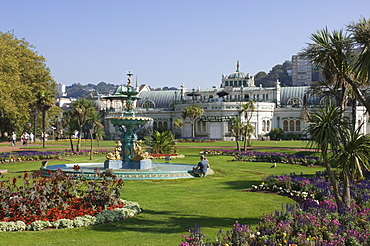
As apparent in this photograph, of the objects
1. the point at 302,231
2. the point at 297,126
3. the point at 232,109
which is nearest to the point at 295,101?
the point at 297,126

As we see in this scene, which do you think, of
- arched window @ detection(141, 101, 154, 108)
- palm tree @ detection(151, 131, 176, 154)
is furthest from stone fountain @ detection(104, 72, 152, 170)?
arched window @ detection(141, 101, 154, 108)

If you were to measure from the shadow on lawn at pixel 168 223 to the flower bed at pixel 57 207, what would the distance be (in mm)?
481

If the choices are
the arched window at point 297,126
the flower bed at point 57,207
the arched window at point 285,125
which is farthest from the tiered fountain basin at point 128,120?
the arched window at point 285,125

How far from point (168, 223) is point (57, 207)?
3.59 metres

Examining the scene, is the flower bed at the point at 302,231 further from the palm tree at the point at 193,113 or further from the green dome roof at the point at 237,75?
the green dome roof at the point at 237,75

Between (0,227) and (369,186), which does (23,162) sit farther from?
(369,186)

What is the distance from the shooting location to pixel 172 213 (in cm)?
1467

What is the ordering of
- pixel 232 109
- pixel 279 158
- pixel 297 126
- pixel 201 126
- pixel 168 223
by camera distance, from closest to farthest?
pixel 168 223 → pixel 279 158 → pixel 232 109 → pixel 201 126 → pixel 297 126

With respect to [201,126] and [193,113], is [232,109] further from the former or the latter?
[193,113]

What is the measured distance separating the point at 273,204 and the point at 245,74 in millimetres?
93680

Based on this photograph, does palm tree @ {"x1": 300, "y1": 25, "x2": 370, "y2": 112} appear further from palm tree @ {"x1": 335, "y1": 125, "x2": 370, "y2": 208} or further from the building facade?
the building facade

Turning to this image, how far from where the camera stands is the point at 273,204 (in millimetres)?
16250

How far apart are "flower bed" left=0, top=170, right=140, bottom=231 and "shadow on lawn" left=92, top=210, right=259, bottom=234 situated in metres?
0.48

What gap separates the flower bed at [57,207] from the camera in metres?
12.7
